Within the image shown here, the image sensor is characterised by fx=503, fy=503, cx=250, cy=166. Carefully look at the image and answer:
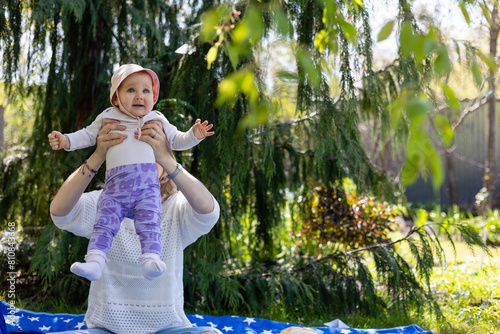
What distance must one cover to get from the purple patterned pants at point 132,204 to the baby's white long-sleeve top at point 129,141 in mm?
33

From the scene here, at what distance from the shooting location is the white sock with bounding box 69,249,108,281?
5.44 feet

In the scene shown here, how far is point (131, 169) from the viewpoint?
1923mm

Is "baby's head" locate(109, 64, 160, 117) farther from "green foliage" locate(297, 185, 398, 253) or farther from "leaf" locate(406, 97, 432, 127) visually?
"green foliage" locate(297, 185, 398, 253)

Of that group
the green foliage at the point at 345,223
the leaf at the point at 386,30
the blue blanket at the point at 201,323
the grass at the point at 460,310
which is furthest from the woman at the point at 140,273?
the green foliage at the point at 345,223

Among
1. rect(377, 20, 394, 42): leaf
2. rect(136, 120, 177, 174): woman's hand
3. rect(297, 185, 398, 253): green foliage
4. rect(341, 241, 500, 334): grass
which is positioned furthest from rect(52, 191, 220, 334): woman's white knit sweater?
rect(297, 185, 398, 253): green foliage

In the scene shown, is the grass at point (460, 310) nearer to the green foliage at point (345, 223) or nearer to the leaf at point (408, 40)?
the green foliage at point (345, 223)

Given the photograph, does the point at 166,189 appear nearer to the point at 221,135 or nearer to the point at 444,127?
the point at 221,135

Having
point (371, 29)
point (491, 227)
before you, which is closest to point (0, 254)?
point (371, 29)

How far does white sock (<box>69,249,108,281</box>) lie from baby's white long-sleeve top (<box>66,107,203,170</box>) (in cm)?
36

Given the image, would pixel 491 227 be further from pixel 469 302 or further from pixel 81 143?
pixel 81 143

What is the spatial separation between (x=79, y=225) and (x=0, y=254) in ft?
6.22

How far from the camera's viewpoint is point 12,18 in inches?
128

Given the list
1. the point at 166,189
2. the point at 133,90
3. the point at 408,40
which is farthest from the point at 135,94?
the point at 408,40

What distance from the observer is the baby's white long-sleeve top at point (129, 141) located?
A: 1.94 meters
